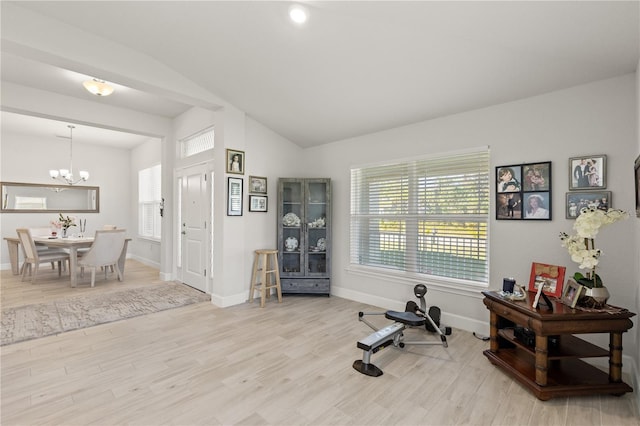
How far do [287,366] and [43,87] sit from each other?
4.81 meters

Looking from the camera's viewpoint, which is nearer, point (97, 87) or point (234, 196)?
point (97, 87)

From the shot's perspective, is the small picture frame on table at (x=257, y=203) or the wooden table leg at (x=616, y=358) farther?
the small picture frame on table at (x=257, y=203)

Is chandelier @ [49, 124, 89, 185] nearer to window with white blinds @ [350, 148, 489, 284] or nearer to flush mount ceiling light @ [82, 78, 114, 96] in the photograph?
flush mount ceiling light @ [82, 78, 114, 96]

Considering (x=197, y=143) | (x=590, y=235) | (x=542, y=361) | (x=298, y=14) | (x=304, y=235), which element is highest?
(x=298, y=14)

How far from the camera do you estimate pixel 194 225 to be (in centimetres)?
483

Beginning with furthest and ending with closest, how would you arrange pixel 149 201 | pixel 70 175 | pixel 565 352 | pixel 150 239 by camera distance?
pixel 149 201, pixel 150 239, pixel 70 175, pixel 565 352

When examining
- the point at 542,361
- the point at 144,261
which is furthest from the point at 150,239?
the point at 542,361

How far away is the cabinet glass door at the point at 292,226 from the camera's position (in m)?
4.52

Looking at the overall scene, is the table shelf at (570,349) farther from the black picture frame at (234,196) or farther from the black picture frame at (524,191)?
the black picture frame at (234,196)

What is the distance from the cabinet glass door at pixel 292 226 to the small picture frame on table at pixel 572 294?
10.4 ft

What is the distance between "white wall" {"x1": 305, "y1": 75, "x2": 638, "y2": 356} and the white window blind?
261cm

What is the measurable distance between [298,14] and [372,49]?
684 mm

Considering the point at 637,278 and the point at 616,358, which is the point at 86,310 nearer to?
the point at 616,358

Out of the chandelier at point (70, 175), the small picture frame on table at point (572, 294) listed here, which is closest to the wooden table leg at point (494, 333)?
the small picture frame on table at point (572, 294)
